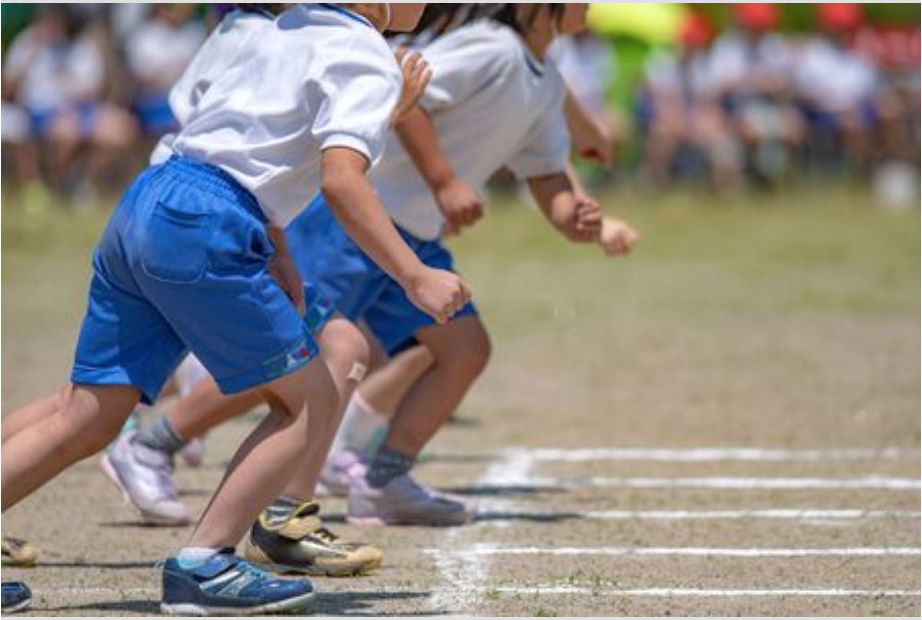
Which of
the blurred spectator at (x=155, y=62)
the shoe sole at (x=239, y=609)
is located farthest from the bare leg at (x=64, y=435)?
the blurred spectator at (x=155, y=62)

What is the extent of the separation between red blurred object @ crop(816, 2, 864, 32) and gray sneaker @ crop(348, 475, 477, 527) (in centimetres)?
1727

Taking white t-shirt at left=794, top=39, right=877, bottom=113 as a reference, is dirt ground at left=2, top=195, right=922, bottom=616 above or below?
above

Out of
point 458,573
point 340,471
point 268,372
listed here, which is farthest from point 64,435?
point 340,471

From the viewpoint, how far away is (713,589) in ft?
17.4

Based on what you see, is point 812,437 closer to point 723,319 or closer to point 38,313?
point 723,319

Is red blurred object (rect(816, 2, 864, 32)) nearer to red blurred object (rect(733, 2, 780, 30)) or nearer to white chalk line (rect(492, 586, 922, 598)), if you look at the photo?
red blurred object (rect(733, 2, 780, 30))

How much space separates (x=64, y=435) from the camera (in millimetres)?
4977

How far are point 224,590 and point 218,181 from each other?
968 mm

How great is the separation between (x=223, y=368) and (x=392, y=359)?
247cm

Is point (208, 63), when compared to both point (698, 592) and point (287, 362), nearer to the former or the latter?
point (287, 362)

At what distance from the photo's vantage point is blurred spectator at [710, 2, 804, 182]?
71.9ft

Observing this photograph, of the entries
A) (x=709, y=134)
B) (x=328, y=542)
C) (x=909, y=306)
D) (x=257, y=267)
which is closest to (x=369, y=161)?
(x=257, y=267)

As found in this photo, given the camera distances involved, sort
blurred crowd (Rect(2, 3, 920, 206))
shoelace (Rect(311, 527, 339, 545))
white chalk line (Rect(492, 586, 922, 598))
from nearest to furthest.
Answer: white chalk line (Rect(492, 586, 922, 598))
shoelace (Rect(311, 527, 339, 545))
blurred crowd (Rect(2, 3, 920, 206))

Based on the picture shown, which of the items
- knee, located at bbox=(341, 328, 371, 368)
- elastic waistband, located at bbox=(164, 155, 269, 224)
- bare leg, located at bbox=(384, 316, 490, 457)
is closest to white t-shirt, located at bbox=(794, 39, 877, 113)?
bare leg, located at bbox=(384, 316, 490, 457)
